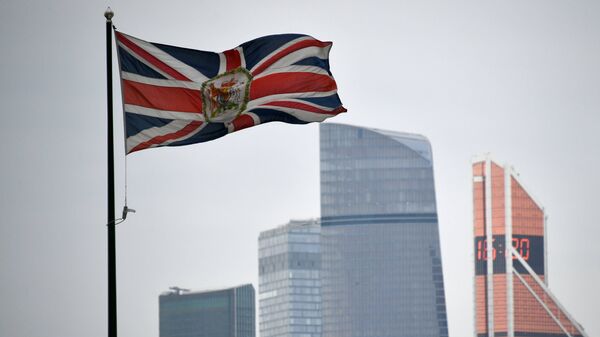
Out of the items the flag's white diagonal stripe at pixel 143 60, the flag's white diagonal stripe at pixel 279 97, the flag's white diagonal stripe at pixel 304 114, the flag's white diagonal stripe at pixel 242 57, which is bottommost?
the flag's white diagonal stripe at pixel 304 114

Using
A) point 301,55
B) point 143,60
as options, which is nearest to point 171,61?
point 143,60

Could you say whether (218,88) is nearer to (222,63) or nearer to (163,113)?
(222,63)

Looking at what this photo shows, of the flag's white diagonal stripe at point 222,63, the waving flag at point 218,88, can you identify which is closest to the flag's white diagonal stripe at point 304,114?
the waving flag at point 218,88

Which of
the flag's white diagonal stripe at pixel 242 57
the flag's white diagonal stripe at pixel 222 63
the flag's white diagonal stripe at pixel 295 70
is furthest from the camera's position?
the flag's white diagonal stripe at pixel 295 70

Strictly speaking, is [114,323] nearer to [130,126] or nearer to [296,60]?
[130,126]

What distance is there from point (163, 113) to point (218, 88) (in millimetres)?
1431

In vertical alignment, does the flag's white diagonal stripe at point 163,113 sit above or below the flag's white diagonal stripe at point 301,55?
below

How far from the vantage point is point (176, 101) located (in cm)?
3512

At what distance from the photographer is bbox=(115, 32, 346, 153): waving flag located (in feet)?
113

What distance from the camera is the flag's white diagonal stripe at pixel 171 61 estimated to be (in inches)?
1356

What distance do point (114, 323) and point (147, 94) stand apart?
5.23 metres

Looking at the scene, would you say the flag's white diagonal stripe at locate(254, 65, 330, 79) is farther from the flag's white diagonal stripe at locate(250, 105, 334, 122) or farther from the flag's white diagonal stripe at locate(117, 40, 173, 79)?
the flag's white diagonal stripe at locate(117, 40, 173, 79)

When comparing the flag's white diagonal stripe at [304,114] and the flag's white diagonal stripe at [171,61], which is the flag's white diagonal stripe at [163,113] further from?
the flag's white diagonal stripe at [304,114]

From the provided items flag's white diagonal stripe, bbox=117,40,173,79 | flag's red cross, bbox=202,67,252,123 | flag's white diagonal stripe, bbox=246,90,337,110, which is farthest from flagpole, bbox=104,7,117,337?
flag's white diagonal stripe, bbox=246,90,337,110
